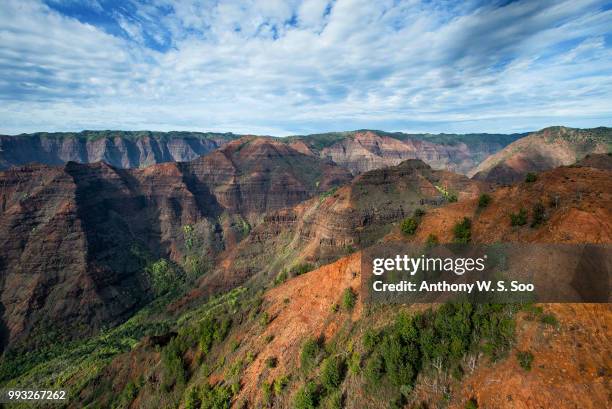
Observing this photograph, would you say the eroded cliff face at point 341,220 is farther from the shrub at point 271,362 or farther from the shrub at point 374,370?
the shrub at point 374,370

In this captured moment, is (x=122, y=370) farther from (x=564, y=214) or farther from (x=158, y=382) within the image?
(x=564, y=214)

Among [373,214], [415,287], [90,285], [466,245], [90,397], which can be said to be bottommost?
[90,285]

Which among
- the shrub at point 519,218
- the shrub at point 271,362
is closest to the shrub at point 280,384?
the shrub at point 271,362

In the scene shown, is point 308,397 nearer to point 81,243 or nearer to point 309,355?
point 309,355

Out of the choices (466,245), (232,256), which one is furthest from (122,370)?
(232,256)

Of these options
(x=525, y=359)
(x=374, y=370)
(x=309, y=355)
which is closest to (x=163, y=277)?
(x=309, y=355)

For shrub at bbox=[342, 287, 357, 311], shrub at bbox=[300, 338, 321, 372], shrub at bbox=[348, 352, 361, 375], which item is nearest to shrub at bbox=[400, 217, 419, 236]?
shrub at bbox=[342, 287, 357, 311]
